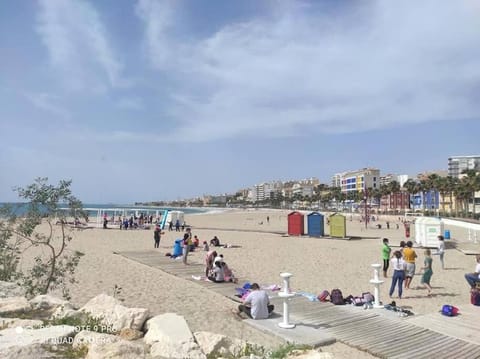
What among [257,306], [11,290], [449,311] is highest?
[11,290]

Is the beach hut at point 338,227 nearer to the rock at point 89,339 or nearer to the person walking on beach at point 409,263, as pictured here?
the person walking on beach at point 409,263

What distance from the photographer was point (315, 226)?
28750 millimetres

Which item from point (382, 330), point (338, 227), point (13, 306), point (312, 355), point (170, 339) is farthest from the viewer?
point (338, 227)

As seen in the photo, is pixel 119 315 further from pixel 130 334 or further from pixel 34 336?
pixel 34 336

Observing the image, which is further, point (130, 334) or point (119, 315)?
point (119, 315)

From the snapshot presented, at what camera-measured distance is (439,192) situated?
255 feet

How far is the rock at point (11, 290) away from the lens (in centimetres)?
809

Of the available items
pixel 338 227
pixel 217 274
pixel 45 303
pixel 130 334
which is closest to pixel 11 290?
pixel 45 303

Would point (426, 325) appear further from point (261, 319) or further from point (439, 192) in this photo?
point (439, 192)

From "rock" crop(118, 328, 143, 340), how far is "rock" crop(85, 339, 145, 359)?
1.36 m

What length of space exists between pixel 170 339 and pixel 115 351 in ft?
3.37

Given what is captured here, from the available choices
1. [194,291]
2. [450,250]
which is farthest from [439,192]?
[194,291]

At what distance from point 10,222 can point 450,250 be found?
19.9m

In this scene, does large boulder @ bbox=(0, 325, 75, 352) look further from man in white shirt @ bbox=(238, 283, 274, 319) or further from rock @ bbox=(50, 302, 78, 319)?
man in white shirt @ bbox=(238, 283, 274, 319)
